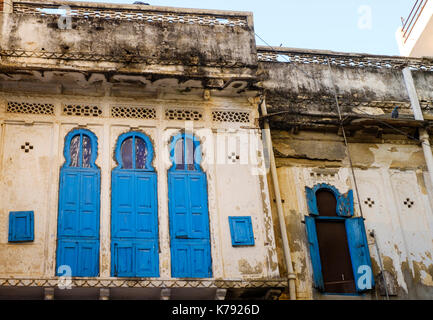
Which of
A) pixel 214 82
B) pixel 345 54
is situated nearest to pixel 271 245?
pixel 214 82

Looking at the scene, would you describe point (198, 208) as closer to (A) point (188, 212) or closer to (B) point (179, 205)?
(A) point (188, 212)

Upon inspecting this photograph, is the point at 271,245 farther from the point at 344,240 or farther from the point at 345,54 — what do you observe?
the point at 345,54

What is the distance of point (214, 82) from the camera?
11.3 m

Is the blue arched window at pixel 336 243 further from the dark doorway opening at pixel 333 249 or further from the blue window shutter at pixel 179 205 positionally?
the blue window shutter at pixel 179 205

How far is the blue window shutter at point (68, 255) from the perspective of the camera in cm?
966

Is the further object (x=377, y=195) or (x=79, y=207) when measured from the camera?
(x=377, y=195)

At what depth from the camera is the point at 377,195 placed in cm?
1173

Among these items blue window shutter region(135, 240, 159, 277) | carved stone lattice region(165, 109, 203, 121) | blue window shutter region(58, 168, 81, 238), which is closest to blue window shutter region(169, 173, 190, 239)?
blue window shutter region(135, 240, 159, 277)

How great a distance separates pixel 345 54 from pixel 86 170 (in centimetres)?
534

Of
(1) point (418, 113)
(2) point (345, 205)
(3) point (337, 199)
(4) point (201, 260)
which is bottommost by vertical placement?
(4) point (201, 260)

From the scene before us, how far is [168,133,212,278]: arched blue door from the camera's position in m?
10.0

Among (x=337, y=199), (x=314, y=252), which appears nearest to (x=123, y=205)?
(x=314, y=252)

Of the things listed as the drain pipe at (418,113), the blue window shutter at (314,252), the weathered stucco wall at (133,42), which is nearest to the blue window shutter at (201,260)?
the blue window shutter at (314,252)

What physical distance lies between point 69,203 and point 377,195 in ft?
16.2
